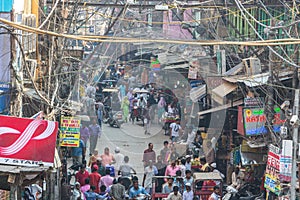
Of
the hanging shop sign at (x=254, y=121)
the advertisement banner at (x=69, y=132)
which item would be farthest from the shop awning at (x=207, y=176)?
the advertisement banner at (x=69, y=132)

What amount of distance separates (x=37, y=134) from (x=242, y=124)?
761cm

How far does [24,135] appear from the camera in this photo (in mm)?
10172

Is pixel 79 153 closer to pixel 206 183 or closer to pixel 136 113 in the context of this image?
pixel 206 183

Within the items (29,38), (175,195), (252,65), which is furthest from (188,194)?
(29,38)

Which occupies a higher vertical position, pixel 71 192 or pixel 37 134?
pixel 37 134

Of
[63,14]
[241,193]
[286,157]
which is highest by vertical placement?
[63,14]

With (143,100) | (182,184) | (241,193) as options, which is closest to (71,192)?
(182,184)

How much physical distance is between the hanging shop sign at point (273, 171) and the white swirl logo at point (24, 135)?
435 centimetres

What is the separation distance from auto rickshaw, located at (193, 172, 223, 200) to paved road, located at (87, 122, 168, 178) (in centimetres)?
682

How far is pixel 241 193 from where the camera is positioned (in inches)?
607

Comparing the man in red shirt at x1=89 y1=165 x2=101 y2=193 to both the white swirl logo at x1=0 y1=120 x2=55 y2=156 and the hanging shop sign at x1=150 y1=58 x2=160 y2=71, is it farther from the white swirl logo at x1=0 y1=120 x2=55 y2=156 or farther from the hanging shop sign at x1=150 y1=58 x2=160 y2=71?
the hanging shop sign at x1=150 y1=58 x2=160 y2=71

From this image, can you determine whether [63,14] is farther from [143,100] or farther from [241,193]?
[143,100]

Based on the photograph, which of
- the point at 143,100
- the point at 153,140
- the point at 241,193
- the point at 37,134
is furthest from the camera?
the point at 143,100

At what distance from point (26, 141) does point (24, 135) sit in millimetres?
90
